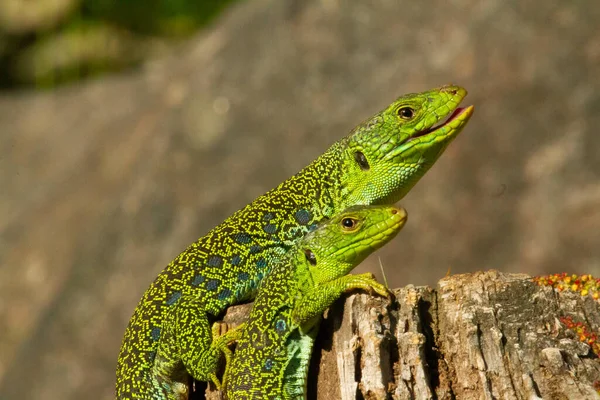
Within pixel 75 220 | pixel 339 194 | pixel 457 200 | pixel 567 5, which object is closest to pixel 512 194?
pixel 457 200

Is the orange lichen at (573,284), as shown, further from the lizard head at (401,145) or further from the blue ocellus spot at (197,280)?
the blue ocellus spot at (197,280)

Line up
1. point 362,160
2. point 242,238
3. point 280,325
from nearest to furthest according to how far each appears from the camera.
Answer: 1. point 280,325
2. point 242,238
3. point 362,160

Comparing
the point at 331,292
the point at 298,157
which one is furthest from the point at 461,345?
the point at 298,157

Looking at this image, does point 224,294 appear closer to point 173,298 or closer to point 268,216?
point 173,298

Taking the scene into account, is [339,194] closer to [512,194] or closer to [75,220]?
[512,194]

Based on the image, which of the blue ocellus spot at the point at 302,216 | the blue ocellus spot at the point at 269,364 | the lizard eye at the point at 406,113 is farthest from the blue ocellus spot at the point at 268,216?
the blue ocellus spot at the point at 269,364
